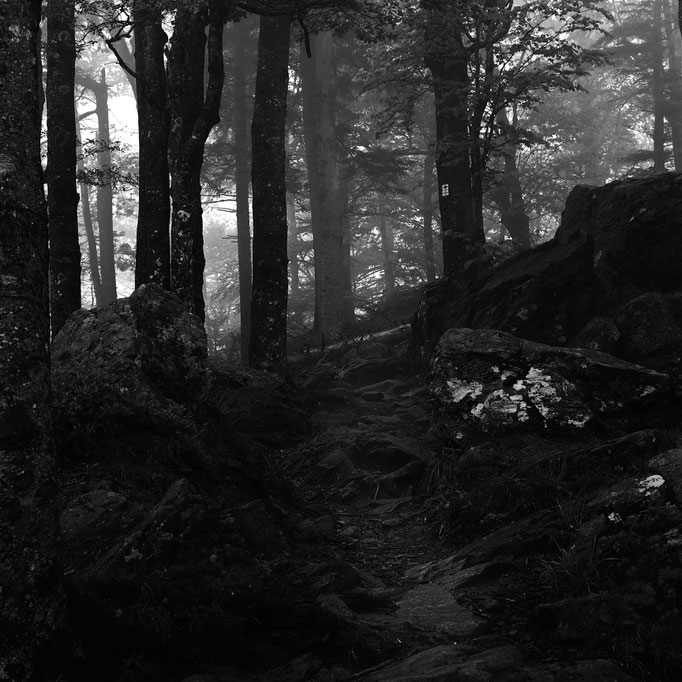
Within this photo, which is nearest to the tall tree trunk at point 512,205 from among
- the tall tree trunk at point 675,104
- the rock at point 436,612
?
the tall tree trunk at point 675,104

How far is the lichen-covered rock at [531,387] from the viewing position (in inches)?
263

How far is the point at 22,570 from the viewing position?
3227mm

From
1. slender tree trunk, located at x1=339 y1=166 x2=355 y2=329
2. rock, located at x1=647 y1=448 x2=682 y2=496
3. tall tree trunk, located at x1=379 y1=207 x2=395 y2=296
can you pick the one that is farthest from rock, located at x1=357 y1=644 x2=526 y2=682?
tall tree trunk, located at x1=379 y1=207 x2=395 y2=296

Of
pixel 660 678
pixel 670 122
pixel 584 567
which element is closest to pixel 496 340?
pixel 584 567

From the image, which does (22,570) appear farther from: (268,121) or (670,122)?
(670,122)

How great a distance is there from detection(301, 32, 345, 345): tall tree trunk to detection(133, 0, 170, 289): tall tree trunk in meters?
8.24

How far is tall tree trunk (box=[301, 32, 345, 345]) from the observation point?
1980 cm

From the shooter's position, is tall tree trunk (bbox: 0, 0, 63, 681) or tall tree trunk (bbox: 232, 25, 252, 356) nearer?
tall tree trunk (bbox: 0, 0, 63, 681)

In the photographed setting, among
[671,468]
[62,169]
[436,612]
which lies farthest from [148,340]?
[62,169]

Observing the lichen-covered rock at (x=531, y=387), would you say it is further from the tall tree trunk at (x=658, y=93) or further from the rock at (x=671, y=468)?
the tall tree trunk at (x=658, y=93)

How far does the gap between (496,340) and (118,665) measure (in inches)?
206

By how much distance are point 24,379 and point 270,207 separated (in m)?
9.34

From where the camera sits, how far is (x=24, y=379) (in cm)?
335

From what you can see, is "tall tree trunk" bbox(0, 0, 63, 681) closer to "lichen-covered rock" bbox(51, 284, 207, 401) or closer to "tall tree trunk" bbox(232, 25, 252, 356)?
"lichen-covered rock" bbox(51, 284, 207, 401)
